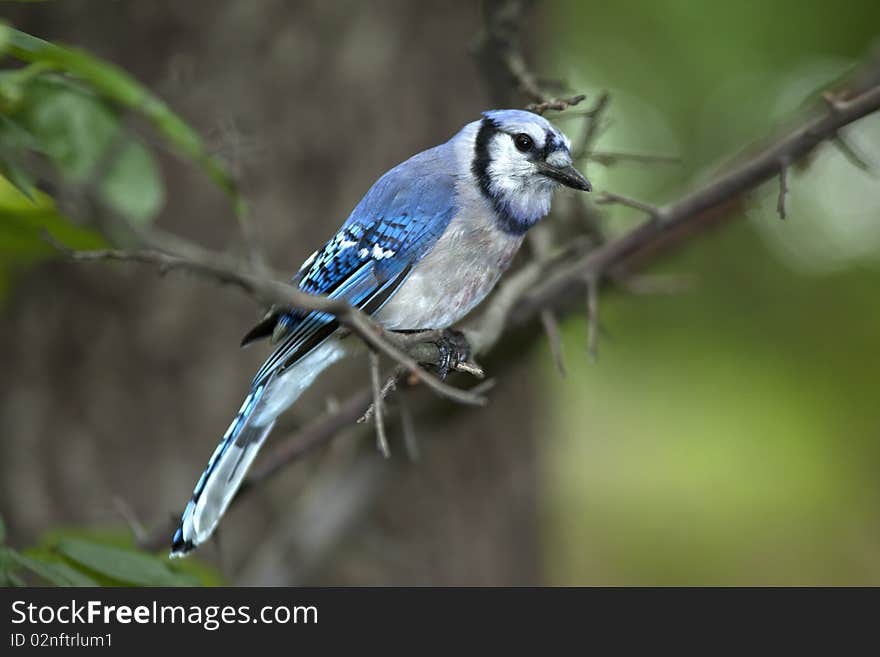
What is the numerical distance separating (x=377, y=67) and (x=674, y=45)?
444 centimetres

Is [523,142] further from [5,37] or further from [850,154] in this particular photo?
[5,37]

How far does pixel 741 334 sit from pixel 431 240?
18.8 ft

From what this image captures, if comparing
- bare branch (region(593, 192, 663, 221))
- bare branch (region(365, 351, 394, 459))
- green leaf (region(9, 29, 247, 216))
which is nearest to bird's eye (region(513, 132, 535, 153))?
bare branch (region(593, 192, 663, 221))

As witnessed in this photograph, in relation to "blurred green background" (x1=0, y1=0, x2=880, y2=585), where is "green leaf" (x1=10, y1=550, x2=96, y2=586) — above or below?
below

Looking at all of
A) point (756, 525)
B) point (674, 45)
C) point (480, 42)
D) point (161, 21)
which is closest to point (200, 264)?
point (480, 42)

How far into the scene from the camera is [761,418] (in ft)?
25.5

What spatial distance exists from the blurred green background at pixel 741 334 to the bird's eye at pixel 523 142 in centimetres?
405

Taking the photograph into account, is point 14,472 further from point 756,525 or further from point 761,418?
point 756,525

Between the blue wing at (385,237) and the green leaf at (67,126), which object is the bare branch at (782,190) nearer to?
the blue wing at (385,237)

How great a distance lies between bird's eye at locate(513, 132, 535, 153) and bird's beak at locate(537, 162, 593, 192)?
6 centimetres

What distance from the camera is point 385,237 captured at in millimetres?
2369

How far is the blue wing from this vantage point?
2.26 m

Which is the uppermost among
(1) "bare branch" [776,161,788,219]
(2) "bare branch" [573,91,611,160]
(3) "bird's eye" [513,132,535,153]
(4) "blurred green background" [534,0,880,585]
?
(4) "blurred green background" [534,0,880,585]

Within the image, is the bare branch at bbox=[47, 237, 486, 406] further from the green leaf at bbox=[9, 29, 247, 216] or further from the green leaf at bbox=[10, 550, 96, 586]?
the green leaf at bbox=[10, 550, 96, 586]
